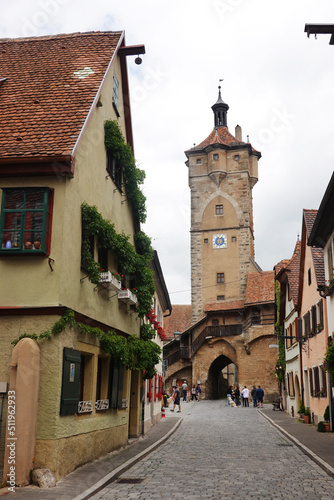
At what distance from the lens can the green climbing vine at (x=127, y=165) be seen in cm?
1347

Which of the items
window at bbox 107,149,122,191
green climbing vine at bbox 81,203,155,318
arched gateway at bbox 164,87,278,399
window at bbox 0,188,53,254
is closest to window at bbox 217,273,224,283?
arched gateway at bbox 164,87,278,399

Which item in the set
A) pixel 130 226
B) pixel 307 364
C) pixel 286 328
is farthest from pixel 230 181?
pixel 130 226

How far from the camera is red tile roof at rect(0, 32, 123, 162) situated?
10312 mm

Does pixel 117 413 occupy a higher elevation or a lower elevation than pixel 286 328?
lower

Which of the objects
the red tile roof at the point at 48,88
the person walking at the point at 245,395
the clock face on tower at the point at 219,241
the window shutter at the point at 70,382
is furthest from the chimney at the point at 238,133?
the window shutter at the point at 70,382

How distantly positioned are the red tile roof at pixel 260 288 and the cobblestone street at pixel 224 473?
110ft

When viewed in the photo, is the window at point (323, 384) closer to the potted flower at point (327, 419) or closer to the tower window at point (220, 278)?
the potted flower at point (327, 419)

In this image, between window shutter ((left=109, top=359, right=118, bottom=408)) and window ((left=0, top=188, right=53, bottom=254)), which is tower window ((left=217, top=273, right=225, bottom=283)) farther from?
window ((left=0, top=188, right=53, bottom=254))

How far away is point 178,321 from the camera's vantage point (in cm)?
6806

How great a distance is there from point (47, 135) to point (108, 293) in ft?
13.8

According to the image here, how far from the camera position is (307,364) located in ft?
79.1

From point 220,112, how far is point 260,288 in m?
25.3

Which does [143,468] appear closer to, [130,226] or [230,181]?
[130,226]

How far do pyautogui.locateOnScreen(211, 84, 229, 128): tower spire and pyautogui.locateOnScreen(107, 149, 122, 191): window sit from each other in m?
53.9
